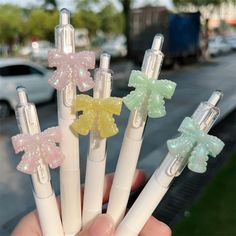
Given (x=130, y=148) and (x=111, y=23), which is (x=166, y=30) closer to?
(x=130, y=148)

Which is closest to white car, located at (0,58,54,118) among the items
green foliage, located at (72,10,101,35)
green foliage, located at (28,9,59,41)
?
green foliage, located at (28,9,59,41)

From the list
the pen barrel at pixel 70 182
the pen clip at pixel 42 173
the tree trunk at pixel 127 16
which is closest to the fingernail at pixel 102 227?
the pen barrel at pixel 70 182

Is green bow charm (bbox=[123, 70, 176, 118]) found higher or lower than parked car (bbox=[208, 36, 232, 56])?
higher

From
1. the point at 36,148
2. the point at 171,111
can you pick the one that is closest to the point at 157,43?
the point at 36,148

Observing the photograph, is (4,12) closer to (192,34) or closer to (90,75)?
(192,34)

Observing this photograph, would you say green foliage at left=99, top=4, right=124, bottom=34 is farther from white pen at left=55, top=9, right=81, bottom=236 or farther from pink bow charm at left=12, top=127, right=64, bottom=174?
pink bow charm at left=12, top=127, right=64, bottom=174

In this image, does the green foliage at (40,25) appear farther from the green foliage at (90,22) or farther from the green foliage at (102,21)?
the green foliage at (90,22)

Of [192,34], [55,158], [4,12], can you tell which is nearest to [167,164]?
[55,158]
